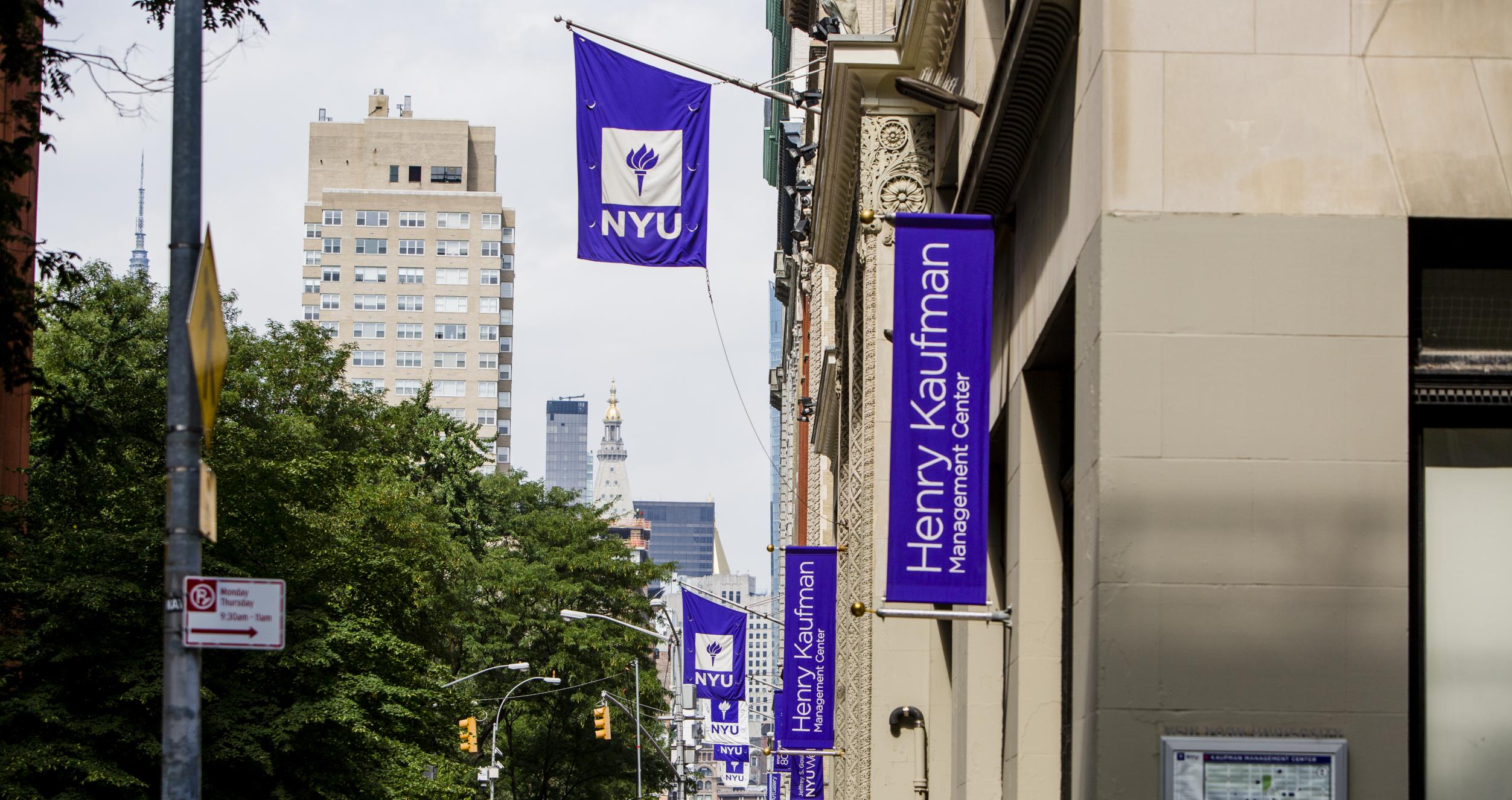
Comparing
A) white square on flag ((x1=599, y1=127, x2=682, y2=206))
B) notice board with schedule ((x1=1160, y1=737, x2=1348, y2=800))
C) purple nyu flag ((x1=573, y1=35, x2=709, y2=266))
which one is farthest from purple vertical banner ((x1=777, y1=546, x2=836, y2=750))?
notice board with schedule ((x1=1160, y1=737, x2=1348, y2=800))

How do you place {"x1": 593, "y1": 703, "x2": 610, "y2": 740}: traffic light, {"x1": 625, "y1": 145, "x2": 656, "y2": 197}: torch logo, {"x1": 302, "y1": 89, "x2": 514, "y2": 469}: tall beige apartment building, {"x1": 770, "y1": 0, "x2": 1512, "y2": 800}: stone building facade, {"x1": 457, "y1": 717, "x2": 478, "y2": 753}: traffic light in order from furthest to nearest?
{"x1": 302, "y1": 89, "x2": 514, "y2": 469}: tall beige apartment building → {"x1": 593, "y1": 703, "x2": 610, "y2": 740}: traffic light → {"x1": 457, "y1": 717, "x2": 478, "y2": 753}: traffic light → {"x1": 625, "y1": 145, "x2": 656, "y2": 197}: torch logo → {"x1": 770, "y1": 0, "x2": 1512, "y2": 800}: stone building facade

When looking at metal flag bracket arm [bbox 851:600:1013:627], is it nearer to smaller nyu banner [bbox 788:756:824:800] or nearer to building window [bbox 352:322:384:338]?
smaller nyu banner [bbox 788:756:824:800]

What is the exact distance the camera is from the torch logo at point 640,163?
25484 millimetres

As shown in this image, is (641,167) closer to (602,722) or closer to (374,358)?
(602,722)

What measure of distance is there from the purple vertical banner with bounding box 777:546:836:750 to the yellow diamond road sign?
68.9 feet

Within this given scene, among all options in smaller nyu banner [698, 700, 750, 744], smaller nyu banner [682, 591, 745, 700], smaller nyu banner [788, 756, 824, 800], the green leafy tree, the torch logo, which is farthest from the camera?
smaller nyu banner [698, 700, 750, 744]

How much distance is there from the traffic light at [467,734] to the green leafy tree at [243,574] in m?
0.77

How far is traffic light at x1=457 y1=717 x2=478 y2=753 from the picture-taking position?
53438 millimetres

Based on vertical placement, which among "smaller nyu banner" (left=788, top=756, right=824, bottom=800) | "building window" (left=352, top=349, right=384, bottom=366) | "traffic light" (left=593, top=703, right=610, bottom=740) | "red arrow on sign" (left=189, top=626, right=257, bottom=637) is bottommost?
"smaller nyu banner" (left=788, top=756, right=824, bottom=800)

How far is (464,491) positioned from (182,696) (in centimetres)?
5869

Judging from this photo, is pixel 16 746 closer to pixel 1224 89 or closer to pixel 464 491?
pixel 1224 89

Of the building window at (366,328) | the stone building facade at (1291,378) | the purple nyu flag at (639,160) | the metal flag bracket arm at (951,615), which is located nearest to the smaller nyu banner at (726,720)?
the purple nyu flag at (639,160)

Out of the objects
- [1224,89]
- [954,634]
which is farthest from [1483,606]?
[954,634]

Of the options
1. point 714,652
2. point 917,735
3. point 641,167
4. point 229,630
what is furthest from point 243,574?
point 229,630
